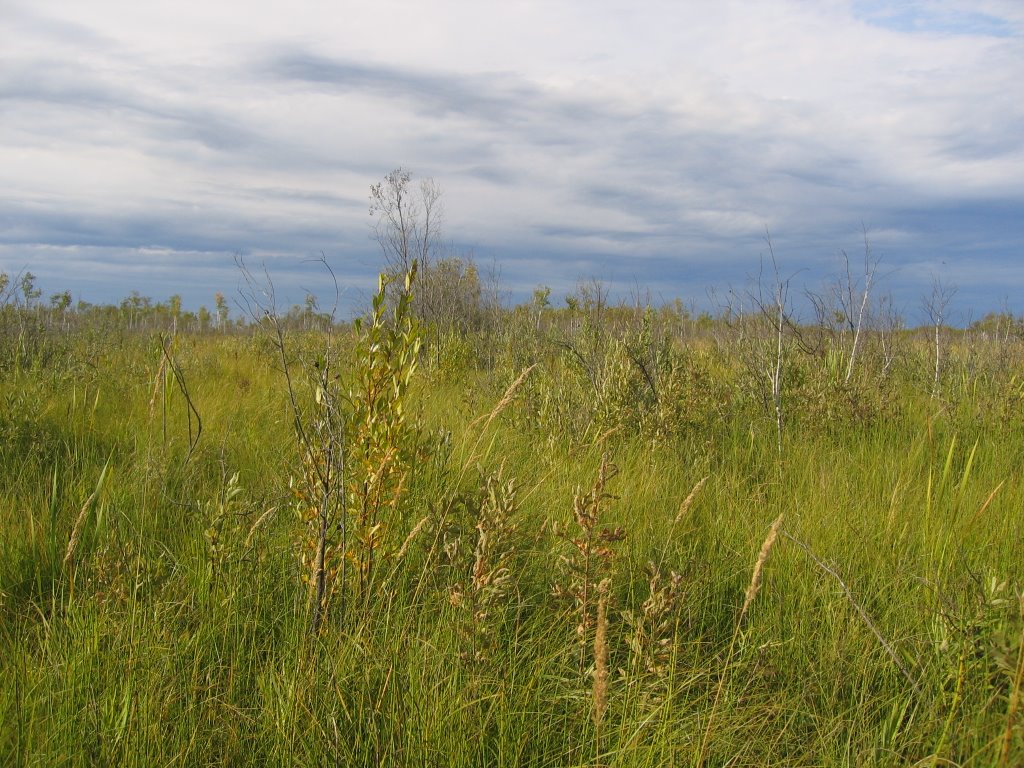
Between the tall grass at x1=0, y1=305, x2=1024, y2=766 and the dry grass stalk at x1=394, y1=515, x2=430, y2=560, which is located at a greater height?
the dry grass stalk at x1=394, y1=515, x2=430, y2=560

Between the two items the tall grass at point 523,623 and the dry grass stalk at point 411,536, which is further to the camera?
the dry grass stalk at point 411,536

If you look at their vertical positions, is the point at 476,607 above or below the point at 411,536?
below

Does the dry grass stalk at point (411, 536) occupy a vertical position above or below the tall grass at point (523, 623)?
above

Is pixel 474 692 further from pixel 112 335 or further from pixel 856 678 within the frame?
pixel 112 335

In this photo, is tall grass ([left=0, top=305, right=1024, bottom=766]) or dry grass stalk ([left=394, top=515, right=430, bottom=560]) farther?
dry grass stalk ([left=394, top=515, right=430, bottom=560])

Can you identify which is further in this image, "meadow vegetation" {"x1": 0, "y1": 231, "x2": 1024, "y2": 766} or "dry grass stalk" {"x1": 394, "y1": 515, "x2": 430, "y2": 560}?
"dry grass stalk" {"x1": 394, "y1": 515, "x2": 430, "y2": 560}

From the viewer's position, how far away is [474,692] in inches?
78.7

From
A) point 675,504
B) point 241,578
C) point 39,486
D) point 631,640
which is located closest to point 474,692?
point 631,640

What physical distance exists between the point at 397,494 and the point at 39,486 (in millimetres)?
2257

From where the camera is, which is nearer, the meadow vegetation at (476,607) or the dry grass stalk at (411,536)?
the meadow vegetation at (476,607)

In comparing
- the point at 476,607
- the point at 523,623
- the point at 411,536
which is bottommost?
the point at 523,623

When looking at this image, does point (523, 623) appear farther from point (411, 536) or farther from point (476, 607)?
point (411, 536)

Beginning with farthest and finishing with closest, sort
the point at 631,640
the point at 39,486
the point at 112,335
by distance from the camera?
the point at 112,335 < the point at 39,486 < the point at 631,640

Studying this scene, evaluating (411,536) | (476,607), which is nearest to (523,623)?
(476,607)
